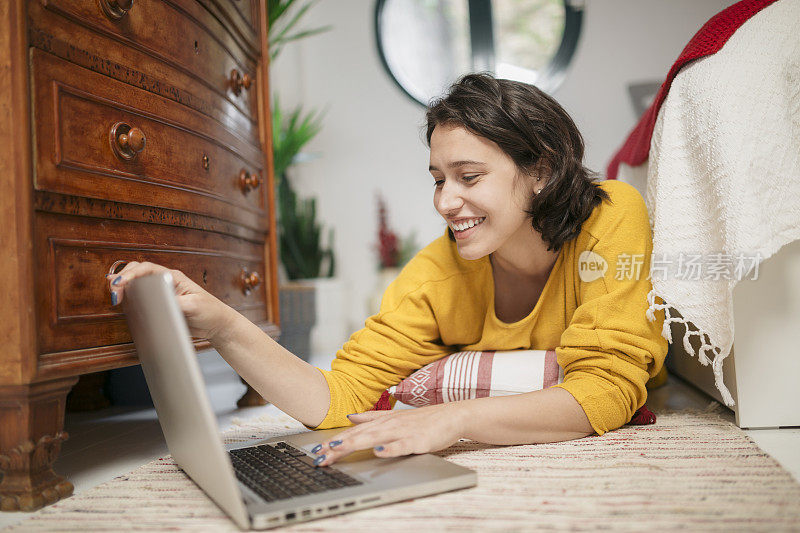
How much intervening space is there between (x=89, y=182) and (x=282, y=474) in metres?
0.51

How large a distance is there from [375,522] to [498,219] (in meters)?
0.59

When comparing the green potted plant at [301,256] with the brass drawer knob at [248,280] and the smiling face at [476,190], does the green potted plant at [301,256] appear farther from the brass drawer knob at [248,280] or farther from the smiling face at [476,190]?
the smiling face at [476,190]

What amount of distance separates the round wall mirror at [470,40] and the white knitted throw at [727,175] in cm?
230

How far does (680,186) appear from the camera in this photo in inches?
44.8

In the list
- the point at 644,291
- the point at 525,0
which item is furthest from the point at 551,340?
the point at 525,0

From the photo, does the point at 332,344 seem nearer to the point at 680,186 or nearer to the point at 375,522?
the point at 680,186

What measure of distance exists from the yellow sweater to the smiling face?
146 millimetres

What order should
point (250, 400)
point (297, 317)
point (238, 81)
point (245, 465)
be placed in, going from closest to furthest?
point (245, 465), point (238, 81), point (250, 400), point (297, 317)

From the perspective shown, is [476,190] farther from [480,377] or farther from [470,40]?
[470,40]

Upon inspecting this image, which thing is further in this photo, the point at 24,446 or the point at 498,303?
the point at 498,303

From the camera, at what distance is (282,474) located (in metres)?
0.82

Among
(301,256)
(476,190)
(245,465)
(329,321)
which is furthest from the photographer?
(301,256)

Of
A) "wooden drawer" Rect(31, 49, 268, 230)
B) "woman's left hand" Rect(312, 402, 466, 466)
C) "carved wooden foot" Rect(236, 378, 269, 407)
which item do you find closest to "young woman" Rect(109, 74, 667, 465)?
"woman's left hand" Rect(312, 402, 466, 466)

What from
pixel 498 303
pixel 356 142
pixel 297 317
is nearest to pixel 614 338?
pixel 498 303
